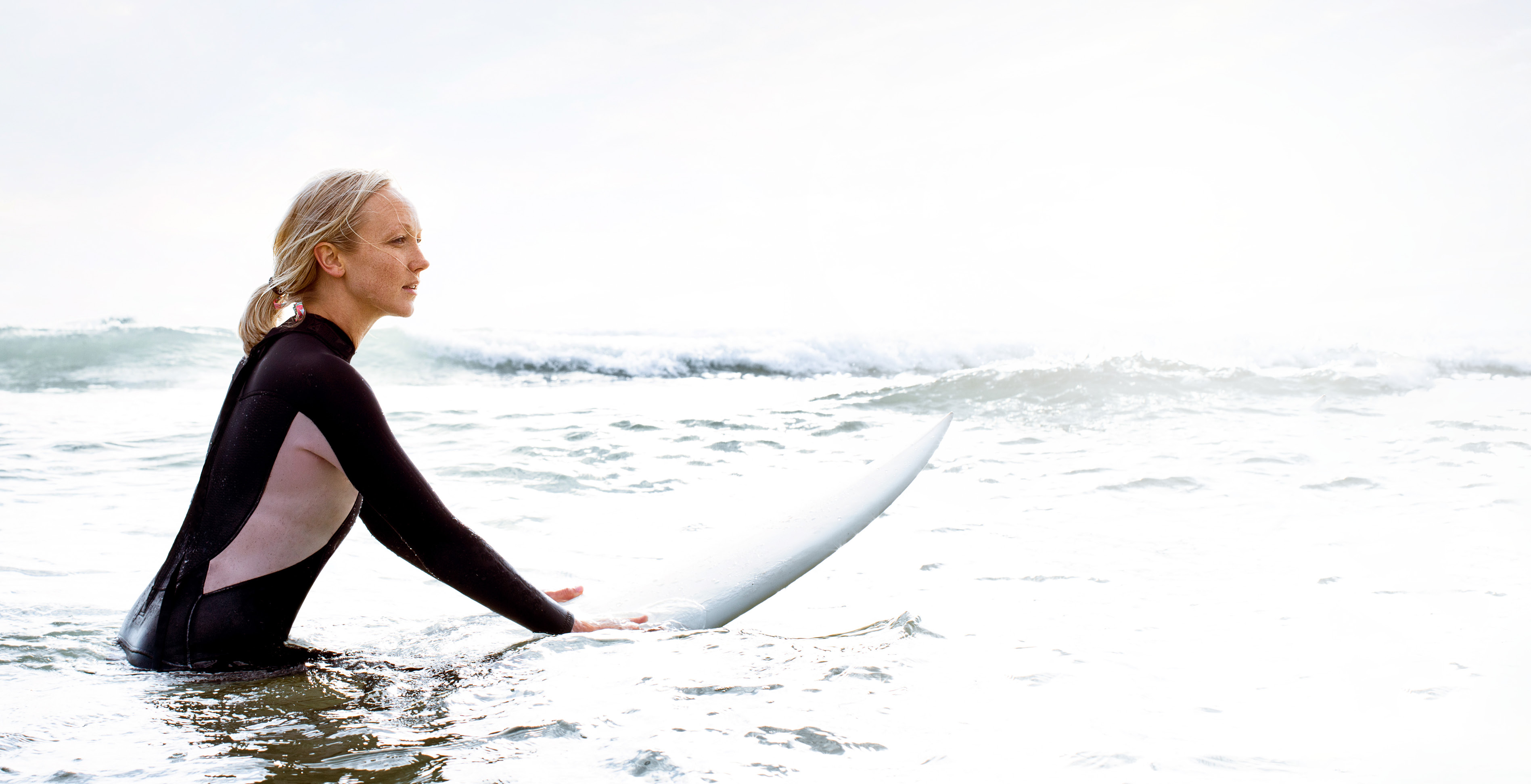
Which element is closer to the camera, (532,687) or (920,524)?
(532,687)

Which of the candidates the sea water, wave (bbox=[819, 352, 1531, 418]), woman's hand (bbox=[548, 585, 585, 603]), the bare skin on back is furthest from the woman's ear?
wave (bbox=[819, 352, 1531, 418])

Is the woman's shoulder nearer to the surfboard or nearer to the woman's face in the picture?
the woman's face

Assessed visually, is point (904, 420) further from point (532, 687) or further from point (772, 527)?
point (532, 687)

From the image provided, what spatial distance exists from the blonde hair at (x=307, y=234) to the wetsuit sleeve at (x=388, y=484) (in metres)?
0.13

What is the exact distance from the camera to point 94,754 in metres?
1.22

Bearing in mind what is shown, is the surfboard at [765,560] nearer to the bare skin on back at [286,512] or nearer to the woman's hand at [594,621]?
the woman's hand at [594,621]

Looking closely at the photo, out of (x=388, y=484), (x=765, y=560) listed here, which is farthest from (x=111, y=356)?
(x=388, y=484)

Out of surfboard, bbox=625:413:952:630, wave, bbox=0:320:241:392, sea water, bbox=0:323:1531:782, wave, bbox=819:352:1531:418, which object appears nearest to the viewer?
sea water, bbox=0:323:1531:782

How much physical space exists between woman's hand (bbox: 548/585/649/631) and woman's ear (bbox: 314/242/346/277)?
796 mm

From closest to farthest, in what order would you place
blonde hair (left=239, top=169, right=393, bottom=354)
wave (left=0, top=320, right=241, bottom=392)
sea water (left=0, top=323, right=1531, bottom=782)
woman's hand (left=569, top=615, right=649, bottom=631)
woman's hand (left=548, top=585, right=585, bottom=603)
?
1. sea water (left=0, top=323, right=1531, bottom=782)
2. blonde hair (left=239, top=169, right=393, bottom=354)
3. woman's hand (left=569, top=615, right=649, bottom=631)
4. woman's hand (left=548, top=585, right=585, bottom=603)
5. wave (left=0, top=320, right=241, bottom=392)

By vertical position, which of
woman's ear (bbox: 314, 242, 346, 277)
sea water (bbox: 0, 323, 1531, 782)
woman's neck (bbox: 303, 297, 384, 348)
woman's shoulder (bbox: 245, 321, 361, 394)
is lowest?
sea water (bbox: 0, 323, 1531, 782)

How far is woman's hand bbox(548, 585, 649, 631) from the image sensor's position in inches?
68.9

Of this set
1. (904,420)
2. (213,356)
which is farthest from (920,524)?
(213,356)

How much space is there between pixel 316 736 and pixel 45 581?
5.87ft
